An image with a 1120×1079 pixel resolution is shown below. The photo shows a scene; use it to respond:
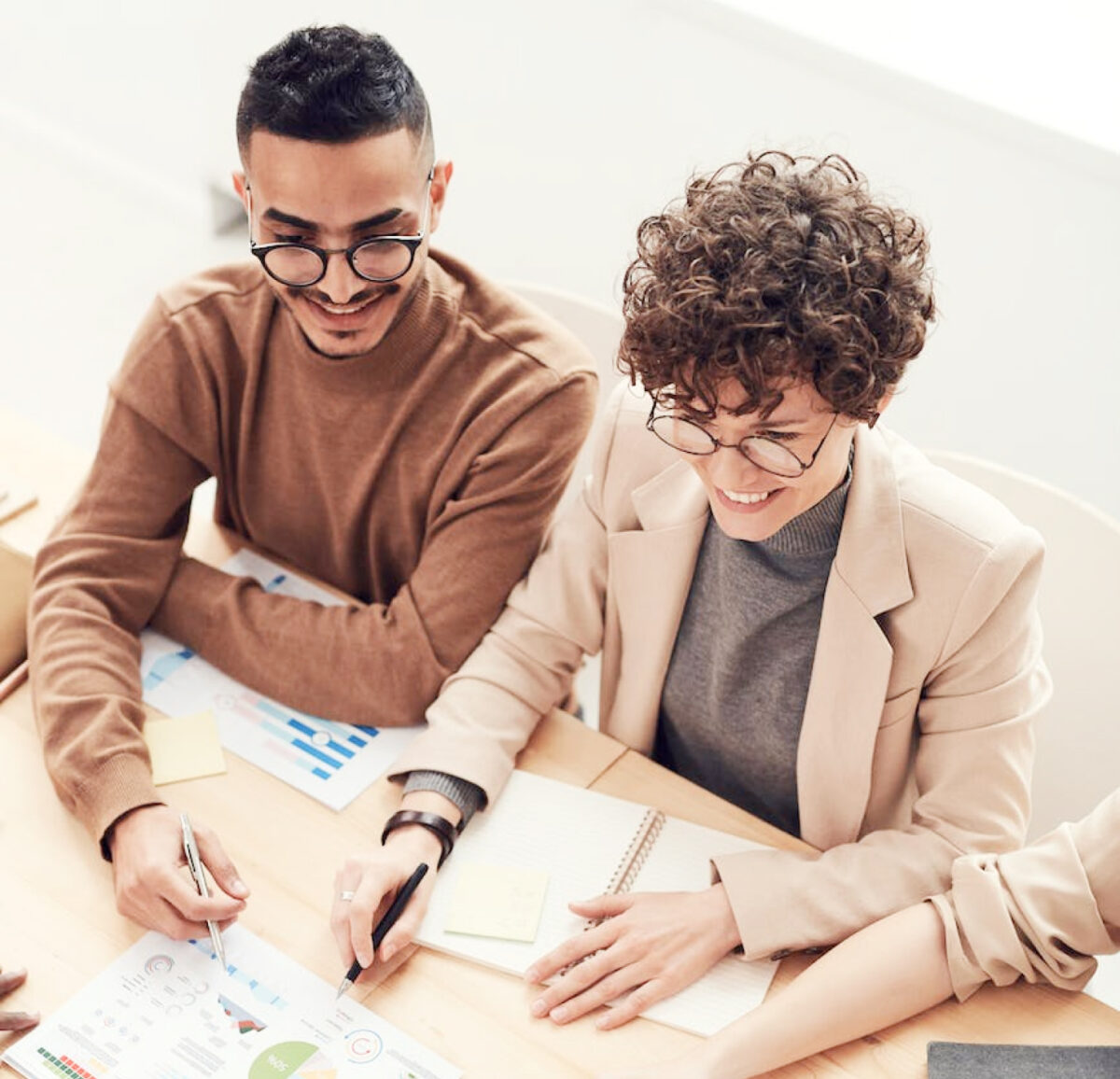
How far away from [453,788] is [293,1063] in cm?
33

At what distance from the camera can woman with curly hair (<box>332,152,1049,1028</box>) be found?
1251 mm

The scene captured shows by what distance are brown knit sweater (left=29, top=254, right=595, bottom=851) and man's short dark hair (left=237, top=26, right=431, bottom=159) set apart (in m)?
0.23

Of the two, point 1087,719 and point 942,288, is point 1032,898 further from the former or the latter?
point 942,288

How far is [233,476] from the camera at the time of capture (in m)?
1.86

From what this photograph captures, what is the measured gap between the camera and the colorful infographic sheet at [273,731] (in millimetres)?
1581

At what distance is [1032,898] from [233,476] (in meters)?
1.12

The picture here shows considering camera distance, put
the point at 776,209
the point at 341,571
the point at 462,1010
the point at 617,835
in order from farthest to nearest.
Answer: the point at 341,571, the point at 617,835, the point at 462,1010, the point at 776,209

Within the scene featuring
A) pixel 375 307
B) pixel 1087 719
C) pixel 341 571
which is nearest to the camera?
pixel 375 307

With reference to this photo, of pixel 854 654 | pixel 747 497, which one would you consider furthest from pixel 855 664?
pixel 747 497

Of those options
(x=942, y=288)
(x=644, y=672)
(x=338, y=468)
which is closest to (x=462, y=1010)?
(x=644, y=672)

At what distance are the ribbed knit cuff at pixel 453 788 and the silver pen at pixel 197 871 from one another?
232mm

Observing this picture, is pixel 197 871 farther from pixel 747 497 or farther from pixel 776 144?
pixel 776 144

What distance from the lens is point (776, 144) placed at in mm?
2537

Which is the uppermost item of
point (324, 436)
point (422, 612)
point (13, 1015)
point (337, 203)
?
point (337, 203)
